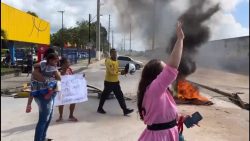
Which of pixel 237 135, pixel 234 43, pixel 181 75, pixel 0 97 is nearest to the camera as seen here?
pixel 237 135

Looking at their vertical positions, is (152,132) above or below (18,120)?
above

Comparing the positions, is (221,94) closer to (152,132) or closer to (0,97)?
(0,97)

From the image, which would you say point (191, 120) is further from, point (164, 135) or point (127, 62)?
point (127, 62)

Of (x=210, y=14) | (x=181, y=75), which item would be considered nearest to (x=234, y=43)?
(x=210, y=14)

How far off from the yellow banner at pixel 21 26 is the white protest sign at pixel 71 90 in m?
16.5

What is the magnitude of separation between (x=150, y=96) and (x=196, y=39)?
1578 cm

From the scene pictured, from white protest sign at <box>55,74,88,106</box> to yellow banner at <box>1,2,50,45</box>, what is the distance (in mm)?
16545

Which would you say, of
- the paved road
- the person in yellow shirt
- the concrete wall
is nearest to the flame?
the paved road

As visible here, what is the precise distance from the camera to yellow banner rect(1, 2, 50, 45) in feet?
85.0

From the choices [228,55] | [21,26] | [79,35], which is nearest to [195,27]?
[21,26]

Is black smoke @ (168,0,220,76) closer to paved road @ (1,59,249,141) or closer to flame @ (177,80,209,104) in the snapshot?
flame @ (177,80,209,104)

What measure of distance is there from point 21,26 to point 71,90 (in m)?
21.4

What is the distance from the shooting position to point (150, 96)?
3336mm

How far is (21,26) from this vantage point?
2920 centimetres
